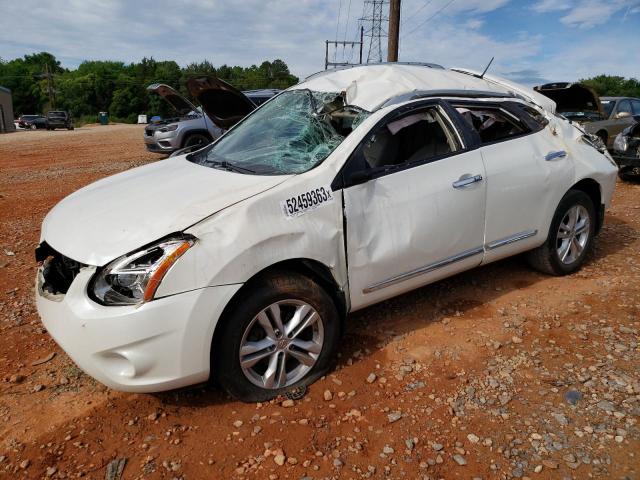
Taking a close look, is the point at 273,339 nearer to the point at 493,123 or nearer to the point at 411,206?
the point at 411,206

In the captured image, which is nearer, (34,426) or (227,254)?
(227,254)

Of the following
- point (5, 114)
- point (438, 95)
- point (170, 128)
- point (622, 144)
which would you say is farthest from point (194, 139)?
point (5, 114)

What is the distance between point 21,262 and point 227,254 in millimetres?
3631

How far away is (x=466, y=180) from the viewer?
3.35m

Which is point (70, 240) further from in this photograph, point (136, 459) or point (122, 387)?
point (136, 459)

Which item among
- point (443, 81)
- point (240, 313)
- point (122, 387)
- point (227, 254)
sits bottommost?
point (122, 387)

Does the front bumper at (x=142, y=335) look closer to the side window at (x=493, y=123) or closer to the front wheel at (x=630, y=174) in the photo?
the side window at (x=493, y=123)

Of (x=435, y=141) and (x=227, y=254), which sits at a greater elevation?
(x=435, y=141)

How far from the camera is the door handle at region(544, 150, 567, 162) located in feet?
12.8

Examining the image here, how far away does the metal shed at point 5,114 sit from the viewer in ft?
116

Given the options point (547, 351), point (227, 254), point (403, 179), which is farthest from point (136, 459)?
point (547, 351)

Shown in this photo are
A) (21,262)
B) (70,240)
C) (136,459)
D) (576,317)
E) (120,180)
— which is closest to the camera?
(136,459)

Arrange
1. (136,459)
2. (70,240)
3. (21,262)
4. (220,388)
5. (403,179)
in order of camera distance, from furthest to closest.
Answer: (21,262) < (403,179) < (220,388) < (70,240) < (136,459)

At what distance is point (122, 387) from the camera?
7.87ft
